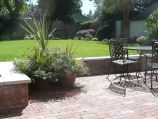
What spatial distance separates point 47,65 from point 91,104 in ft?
4.99

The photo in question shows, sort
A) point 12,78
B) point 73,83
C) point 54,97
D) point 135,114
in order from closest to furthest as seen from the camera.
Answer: point 135,114, point 12,78, point 54,97, point 73,83

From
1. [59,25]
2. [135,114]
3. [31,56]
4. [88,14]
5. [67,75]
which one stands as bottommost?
[135,114]

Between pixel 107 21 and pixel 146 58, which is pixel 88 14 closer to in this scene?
pixel 107 21

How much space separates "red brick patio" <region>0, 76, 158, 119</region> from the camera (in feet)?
14.1

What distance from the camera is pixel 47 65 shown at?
5934mm

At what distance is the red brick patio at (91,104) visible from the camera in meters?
4.30

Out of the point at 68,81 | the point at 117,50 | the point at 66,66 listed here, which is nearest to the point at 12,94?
the point at 66,66

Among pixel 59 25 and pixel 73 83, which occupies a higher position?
pixel 59 25

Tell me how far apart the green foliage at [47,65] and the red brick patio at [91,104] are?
1.20ft

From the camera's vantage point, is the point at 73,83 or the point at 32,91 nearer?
the point at 32,91

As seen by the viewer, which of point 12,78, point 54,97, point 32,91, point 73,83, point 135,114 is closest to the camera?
point 135,114

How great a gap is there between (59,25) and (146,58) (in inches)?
874

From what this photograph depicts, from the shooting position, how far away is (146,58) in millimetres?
8258

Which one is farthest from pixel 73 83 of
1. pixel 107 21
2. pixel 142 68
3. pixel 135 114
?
pixel 107 21
